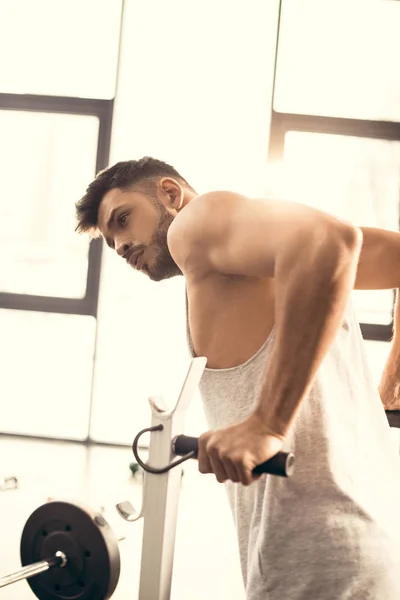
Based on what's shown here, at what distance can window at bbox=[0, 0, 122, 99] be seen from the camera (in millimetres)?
3623

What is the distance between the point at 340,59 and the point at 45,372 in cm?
256

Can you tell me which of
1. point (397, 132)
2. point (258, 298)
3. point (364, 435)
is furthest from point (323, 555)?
point (397, 132)

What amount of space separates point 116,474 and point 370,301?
175 cm

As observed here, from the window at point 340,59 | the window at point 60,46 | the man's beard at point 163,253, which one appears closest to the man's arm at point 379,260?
the man's beard at point 163,253

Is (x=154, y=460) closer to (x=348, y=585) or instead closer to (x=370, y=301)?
(x=348, y=585)

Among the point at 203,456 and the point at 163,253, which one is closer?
the point at 203,456

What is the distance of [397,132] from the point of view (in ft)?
11.6

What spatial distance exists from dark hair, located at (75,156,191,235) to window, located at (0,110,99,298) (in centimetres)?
243

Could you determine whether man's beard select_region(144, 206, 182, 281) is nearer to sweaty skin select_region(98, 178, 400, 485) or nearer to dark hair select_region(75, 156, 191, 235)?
dark hair select_region(75, 156, 191, 235)

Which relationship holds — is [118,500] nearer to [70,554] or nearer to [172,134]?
[70,554]

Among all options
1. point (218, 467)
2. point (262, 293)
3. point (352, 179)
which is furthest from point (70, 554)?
point (352, 179)

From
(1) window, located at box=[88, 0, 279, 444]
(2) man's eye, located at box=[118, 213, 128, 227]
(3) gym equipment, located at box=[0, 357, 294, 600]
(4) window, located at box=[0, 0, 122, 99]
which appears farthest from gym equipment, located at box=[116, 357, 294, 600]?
(4) window, located at box=[0, 0, 122, 99]

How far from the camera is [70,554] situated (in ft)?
2.83

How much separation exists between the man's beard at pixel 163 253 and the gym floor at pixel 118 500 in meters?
1.15
